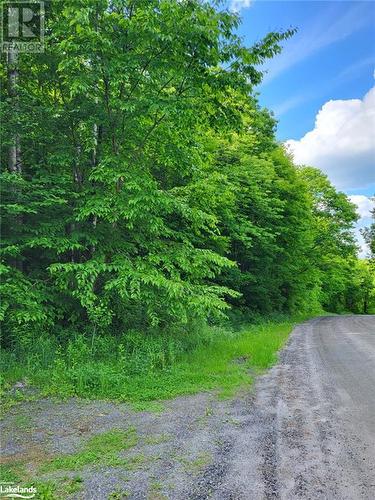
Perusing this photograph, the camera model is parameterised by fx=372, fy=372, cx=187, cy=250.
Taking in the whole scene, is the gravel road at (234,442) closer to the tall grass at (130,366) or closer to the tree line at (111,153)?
the tall grass at (130,366)

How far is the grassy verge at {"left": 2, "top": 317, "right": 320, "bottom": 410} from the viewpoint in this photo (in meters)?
5.77

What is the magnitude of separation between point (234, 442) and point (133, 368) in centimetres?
303

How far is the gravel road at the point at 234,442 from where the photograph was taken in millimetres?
3102

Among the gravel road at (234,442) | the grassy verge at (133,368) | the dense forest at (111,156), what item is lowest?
the gravel road at (234,442)

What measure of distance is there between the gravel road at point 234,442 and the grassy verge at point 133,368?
40 centimetres

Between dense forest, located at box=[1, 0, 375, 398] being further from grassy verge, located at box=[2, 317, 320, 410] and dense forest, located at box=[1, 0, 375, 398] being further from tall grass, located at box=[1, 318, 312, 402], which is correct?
grassy verge, located at box=[2, 317, 320, 410]

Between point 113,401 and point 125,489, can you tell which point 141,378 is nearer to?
point 113,401

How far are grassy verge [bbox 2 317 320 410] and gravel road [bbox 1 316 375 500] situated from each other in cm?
40

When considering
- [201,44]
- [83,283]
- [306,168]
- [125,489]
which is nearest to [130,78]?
[201,44]

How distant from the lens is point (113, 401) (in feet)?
17.7

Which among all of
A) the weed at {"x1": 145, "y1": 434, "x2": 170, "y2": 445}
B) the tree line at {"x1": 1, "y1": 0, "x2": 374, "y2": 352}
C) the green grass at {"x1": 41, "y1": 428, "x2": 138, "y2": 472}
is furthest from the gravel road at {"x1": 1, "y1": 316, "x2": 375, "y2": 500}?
the tree line at {"x1": 1, "y1": 0, "x2": 374, "y2": 352}

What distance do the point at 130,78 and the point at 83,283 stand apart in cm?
414

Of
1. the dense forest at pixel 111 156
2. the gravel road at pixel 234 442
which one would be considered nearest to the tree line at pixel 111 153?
the dense forest at pixel 111 156

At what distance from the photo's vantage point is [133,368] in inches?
261
